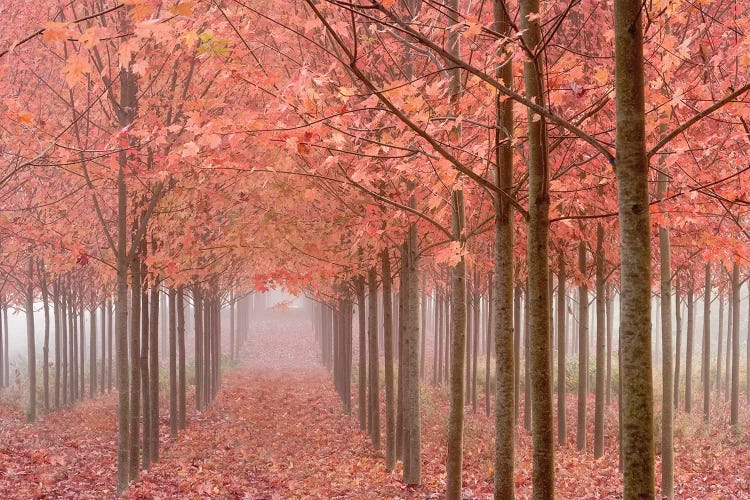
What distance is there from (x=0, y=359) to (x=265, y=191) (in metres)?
20.4

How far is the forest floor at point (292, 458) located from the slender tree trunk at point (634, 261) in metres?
6.22

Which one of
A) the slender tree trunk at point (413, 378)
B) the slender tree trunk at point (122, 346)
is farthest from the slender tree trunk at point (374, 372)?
the slender tree trunk at point (122, 346)

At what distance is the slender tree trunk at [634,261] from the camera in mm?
3041

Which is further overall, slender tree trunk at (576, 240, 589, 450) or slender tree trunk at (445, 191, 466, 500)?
slender tree trunk at (576, 240, 589, 450)

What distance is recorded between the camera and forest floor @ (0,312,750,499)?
9.11m

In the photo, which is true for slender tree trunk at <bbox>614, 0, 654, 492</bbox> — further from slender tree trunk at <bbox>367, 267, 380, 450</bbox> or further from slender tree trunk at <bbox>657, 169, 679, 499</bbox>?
slender tree trunk at <bbox>367, 267, 380, 450</bbox>

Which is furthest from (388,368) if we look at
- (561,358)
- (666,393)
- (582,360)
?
(666,393)

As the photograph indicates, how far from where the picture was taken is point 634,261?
306cm

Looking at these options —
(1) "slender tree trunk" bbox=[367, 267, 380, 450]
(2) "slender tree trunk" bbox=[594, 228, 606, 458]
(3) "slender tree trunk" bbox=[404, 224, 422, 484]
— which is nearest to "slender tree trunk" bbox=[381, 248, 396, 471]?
(1) "slender tree trunk" bbox=[367, 267, 380, 450]

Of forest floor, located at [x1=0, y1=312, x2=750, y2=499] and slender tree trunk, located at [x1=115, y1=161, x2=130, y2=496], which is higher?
slender tree trunk, located at [x1=115, y1=161, x2=130, y2=496]

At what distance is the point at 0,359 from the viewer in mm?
23922

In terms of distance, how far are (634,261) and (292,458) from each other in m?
10.1

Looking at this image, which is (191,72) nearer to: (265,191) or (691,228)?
(265,191)

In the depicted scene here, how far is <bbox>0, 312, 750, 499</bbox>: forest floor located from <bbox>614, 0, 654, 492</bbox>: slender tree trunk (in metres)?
6.22
